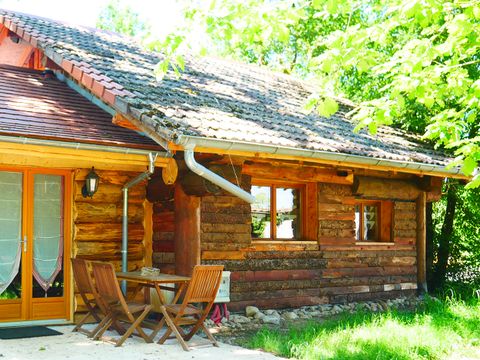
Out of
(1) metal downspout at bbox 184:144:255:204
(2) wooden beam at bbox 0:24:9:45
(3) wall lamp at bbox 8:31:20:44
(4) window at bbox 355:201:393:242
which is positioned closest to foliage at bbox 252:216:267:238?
(1) metal downspout at bbox 184:144:255:204

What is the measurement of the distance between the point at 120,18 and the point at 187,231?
28498 mm

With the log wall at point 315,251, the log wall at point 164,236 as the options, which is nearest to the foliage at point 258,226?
the log wall at point 315,251

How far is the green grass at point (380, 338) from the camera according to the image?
256 inches

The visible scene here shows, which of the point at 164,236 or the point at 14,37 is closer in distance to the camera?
the point at 164,236

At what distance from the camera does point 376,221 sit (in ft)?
37.9

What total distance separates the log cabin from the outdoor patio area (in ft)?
4.07

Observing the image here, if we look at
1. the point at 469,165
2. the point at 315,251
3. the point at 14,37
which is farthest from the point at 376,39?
the point at 14,37

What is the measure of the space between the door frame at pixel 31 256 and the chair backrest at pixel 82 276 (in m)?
0.68

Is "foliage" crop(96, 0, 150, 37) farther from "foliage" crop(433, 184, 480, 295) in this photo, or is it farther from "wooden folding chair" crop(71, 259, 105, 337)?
"wooden folding chair" crop(71, 259, 105, 337)

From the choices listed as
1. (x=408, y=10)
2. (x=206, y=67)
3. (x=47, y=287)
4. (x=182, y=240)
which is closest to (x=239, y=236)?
(x=182, y=240)

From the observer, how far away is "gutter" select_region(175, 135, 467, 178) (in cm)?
722

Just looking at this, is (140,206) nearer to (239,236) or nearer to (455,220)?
(239,236)

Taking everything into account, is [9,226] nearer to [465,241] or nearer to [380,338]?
[380,338]

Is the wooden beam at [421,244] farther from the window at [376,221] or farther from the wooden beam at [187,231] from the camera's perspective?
the wooden beam at [187,231]
